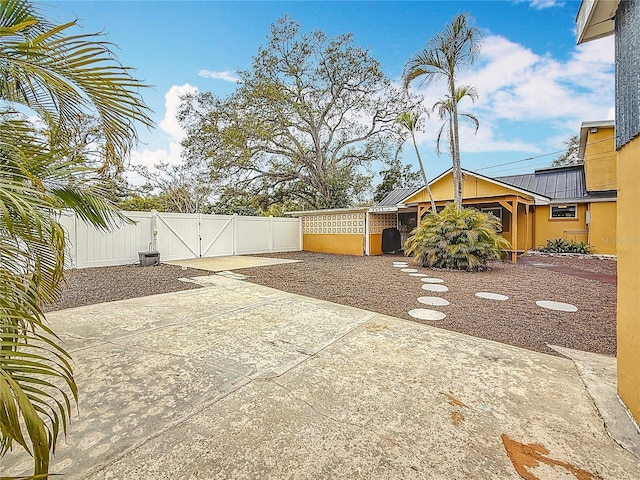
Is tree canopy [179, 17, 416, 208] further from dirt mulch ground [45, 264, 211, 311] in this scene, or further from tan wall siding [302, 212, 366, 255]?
dirt mulch ground [45, 264, 211, 311]

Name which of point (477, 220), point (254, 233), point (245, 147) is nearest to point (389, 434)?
point (477, 220)

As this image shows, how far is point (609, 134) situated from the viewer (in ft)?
39.3

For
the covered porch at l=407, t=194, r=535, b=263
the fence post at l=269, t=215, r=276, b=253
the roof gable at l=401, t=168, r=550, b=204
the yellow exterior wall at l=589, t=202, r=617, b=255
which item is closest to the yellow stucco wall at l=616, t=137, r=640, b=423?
the covered porch at l=407, t=194, r=535, b=263

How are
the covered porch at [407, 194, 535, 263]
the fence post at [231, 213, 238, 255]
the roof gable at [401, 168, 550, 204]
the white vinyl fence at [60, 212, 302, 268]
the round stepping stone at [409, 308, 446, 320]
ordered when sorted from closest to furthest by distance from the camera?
1. the round stepping stone at [409, 308, 446, 320]
2. the white vinyl fence at [60, 212, 302, 268]
3. the roof gable at [401, 168, 550, 204]
4. the covered porch at [407, 194, 535, 263]
5. the fence post at [231, 213, 238, 255]

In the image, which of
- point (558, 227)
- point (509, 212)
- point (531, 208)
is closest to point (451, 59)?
point (509, 212)

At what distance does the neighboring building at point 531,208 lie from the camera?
37.2ft

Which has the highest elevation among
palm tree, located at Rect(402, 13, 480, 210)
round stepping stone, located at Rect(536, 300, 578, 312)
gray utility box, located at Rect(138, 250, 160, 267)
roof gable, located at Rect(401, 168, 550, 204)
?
palm tree, located at Rect(402, 13, 480, 210)

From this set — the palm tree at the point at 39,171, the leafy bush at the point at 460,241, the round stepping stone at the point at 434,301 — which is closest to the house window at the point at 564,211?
the leafy bush at the point at 460,241

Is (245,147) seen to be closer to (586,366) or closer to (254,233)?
(254,233)

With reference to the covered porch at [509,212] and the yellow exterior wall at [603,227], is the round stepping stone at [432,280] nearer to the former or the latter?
the covered porch at [509,212]

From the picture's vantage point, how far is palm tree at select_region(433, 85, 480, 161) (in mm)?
8742

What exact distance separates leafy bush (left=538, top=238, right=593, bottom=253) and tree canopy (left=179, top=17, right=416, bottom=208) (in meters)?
9.50

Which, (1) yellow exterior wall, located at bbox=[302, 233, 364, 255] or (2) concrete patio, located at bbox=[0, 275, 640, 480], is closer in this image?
(2) concrete patio, located at bbox=[0, 275, 640, 480]

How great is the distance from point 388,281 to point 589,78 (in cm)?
1236
